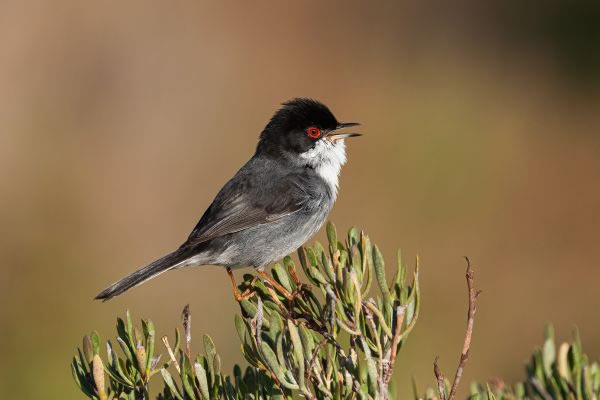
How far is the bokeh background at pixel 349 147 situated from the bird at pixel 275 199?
65.8 inches

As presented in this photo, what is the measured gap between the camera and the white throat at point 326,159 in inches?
191

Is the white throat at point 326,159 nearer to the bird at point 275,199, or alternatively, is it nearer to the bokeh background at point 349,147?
the bird at point 275,199

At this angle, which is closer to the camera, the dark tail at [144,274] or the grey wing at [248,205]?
the dark tail at [144,274]

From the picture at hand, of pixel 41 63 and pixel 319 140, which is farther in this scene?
pixel 41 63

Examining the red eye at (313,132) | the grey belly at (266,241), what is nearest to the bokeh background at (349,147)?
the grey belly at (266,241)

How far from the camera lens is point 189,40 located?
1000cm

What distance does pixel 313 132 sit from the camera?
16.1 feet

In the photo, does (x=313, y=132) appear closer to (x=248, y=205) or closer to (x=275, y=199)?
(x=275, y=199)

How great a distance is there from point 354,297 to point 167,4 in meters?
8.63

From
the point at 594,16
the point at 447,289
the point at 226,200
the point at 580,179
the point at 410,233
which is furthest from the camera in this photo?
the point at 594,16

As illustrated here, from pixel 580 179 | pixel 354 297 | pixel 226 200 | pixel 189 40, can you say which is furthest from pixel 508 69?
pixel 354 297

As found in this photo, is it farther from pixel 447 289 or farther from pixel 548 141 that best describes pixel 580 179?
pixel 447 289

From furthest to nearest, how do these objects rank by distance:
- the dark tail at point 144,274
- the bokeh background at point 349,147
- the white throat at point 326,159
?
the bokeh background at point 349,147 < the white throat at point 326,159 < the dark tail at point 144,274

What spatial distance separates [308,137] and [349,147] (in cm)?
410
